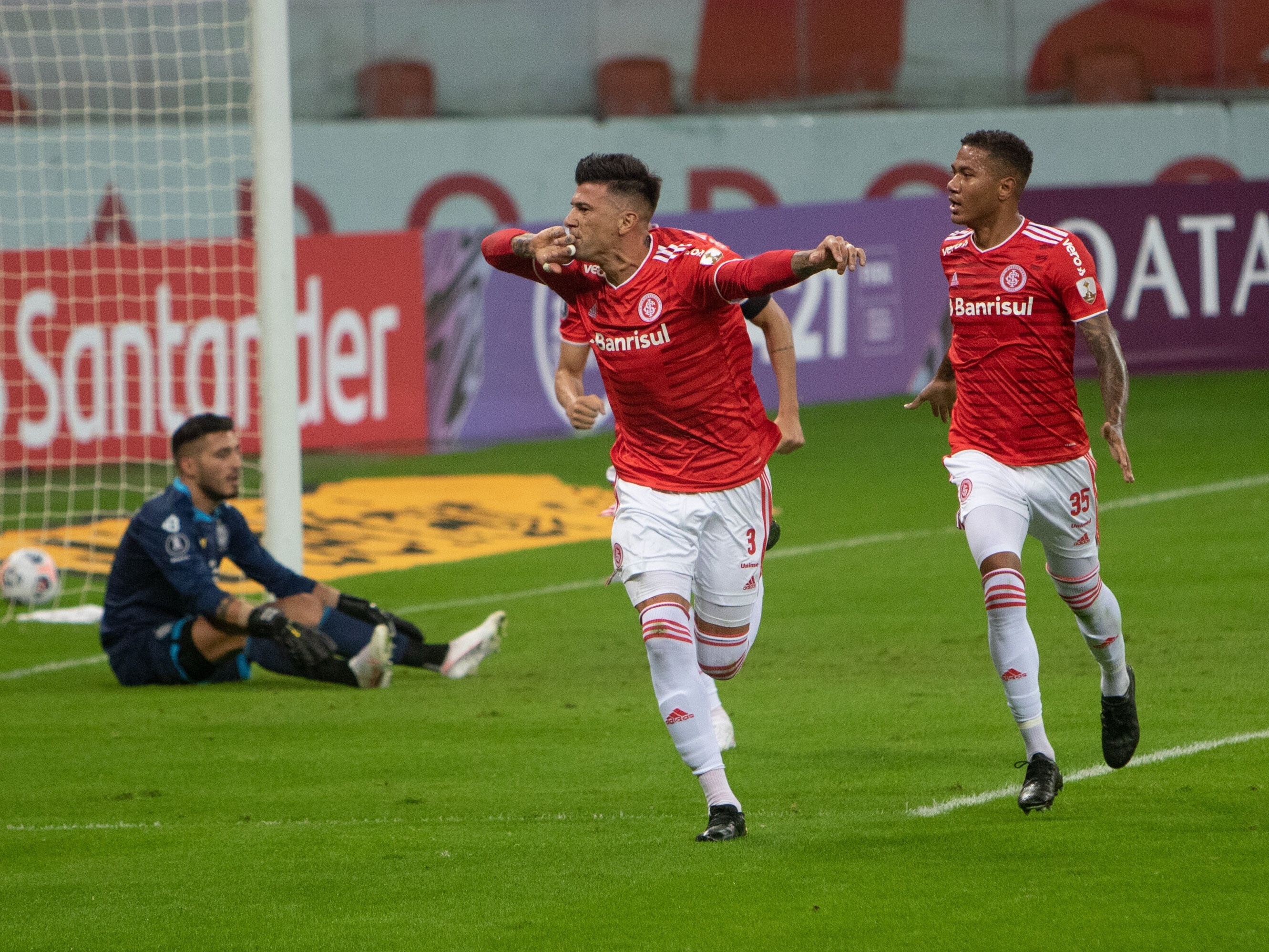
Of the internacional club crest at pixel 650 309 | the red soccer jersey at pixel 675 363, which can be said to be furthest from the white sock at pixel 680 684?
the internacional club crest at pixel 650 309

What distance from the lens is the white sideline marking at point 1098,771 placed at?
6.20m

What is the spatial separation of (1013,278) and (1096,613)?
1.16 metres

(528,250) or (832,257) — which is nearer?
(832,257)

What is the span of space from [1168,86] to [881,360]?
25.1ft

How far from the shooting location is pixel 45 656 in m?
10.2

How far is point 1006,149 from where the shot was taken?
647 centimetres

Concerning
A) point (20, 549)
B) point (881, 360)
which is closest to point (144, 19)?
point (881, 360)

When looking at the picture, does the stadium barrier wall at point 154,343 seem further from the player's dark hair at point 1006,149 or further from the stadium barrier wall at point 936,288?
the player's dark hair at point 1006,149

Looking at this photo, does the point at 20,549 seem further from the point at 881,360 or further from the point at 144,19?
the point at 144,19

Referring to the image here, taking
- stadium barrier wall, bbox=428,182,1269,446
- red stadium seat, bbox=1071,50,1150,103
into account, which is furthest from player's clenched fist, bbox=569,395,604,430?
red stadium seat, bbox=1071,50,1150,103

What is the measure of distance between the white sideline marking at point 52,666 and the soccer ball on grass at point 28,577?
29.5 inches

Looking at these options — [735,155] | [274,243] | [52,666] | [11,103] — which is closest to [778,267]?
[274,243]

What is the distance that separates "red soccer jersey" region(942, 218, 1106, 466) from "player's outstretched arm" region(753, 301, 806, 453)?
58 centimetres

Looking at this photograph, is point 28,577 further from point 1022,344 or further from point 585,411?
point 1022,344
